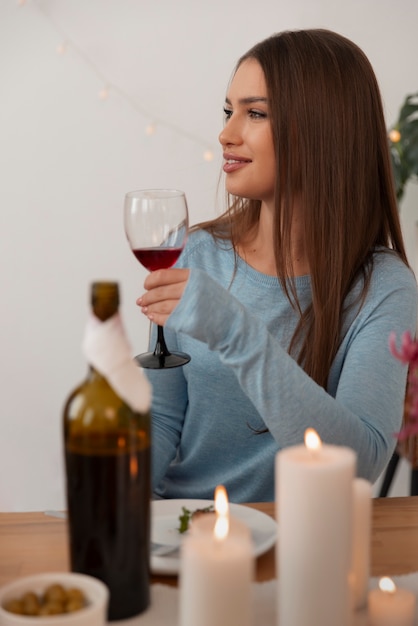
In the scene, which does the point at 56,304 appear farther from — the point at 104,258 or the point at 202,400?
the point at 202,400

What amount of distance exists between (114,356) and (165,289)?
420 mm

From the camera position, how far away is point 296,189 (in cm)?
164

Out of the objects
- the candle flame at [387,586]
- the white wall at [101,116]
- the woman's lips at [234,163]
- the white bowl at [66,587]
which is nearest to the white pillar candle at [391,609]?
the candle flame at [387,586]

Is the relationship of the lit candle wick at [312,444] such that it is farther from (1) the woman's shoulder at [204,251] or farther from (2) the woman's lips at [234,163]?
(1) the woman's shoulder at [204,251]

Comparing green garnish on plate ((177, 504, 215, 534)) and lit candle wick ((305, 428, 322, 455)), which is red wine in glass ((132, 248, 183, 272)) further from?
lit candle wick ((305, 428, 322, 455))

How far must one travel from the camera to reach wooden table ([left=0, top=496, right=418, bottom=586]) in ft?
3.15

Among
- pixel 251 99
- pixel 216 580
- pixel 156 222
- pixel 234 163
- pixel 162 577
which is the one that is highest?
pixel 251 99

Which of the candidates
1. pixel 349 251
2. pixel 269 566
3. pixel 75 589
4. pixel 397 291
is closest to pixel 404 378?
pixel 397 291

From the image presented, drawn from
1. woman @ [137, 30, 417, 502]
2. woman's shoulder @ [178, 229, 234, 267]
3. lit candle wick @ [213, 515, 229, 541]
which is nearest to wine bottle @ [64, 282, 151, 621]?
lit candle wick @ [213, 515, 229, 541]

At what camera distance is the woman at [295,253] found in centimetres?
155

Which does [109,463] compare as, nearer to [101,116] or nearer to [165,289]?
[165,289]

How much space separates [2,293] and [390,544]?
2343mm

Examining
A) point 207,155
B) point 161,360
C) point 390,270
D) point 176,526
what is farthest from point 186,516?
point 207,155

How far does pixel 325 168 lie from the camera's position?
1621mm
